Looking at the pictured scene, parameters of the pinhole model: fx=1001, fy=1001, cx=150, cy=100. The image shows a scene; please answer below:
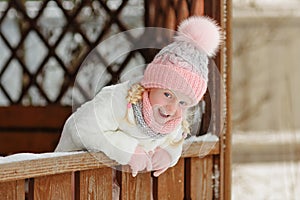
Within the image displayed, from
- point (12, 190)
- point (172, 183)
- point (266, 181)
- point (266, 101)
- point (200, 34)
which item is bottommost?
point (12, 190)

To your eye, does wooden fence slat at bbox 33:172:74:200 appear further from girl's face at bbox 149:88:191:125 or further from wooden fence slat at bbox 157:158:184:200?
wooden fence slat at bbox 157:158:184:200

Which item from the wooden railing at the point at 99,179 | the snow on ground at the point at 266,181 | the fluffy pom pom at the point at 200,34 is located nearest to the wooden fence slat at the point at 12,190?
the wooden railing at the point at 99,179

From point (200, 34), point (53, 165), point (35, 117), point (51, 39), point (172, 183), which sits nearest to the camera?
point (53, 165)

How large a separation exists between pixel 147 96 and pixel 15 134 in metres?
2.00

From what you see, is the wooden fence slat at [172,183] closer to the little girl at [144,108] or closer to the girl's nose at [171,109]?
the little girl at [144,108]

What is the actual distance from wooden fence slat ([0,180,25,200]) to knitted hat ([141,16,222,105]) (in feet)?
1.56

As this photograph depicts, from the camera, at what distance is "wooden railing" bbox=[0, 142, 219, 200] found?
8.05 feet

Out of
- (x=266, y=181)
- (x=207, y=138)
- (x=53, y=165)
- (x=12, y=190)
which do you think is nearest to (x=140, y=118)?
(x=53, y=165)

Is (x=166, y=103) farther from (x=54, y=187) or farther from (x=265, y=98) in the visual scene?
(x=265, y=98)

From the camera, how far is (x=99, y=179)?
2.79 metres

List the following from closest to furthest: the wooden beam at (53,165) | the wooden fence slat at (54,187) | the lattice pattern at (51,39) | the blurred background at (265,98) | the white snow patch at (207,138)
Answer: the wooden beam at (53,165) → the wooden fence slat at (54,187) → the white snow patch at (207,138) → the lattice pattern at (51,39) → the blurred background at (265,98)

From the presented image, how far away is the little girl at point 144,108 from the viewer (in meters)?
2.69

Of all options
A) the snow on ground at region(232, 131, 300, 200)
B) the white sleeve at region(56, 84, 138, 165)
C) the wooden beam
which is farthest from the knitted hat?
the snow on ground at region(232, 131, 300, 200)

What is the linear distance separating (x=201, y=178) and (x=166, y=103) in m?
0.63
